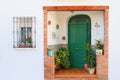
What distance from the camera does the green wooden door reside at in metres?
10.3

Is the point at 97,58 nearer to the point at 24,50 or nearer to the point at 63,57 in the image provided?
the point at 63,57

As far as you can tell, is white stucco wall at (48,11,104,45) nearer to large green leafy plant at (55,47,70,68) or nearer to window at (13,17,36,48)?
large green leafy plant at (55,47,70,68)

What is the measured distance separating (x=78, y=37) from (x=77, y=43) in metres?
0.30

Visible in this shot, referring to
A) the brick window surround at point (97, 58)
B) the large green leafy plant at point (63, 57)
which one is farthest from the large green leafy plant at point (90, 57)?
the large green leafy plant at point (63, 57)

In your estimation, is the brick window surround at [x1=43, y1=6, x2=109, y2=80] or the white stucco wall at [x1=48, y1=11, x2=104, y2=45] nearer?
the brick window surround at [x1=43, y1=6, x2=109, y2=80]

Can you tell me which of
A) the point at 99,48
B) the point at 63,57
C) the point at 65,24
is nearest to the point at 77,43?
the point at 65,24

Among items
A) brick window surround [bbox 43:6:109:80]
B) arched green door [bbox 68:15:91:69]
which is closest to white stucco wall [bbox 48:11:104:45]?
arched green door [bbox 68:15:91:69]

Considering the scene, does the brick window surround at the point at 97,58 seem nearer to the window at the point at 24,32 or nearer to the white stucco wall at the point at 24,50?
the white stucco wall at the point at 24,50

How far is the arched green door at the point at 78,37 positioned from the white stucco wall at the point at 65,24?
22cm

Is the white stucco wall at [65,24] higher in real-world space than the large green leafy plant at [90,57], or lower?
higher

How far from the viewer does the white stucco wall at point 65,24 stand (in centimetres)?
943

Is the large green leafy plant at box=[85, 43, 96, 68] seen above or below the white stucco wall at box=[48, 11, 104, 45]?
below
